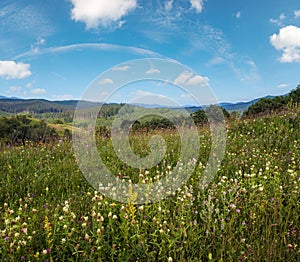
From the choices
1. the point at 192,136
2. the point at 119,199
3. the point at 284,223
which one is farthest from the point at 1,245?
the point at 192,136

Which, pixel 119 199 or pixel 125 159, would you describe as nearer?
pixel 119 199

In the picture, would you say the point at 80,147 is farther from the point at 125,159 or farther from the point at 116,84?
the point at 116,84

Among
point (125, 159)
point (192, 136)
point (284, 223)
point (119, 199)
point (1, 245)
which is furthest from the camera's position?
point (192, 136)

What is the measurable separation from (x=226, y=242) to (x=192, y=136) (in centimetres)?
537

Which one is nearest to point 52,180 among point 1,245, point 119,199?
point 119,199

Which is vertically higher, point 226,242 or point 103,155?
point 103,155

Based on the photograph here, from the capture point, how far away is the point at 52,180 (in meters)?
6.09

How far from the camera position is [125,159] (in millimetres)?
7035

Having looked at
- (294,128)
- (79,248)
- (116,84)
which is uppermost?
(116,84)

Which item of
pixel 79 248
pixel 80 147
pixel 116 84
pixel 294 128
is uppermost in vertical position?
pixel 116 84

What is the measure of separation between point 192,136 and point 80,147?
10.7 feet

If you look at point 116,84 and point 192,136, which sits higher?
point 116,84

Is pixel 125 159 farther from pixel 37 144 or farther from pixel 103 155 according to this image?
pixel 37 144

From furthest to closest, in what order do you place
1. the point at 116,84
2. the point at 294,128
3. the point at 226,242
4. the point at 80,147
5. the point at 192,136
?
the point at 294,128, the point at 192,136, the point at 80,147, the point at 116,84, the point at 226,242
